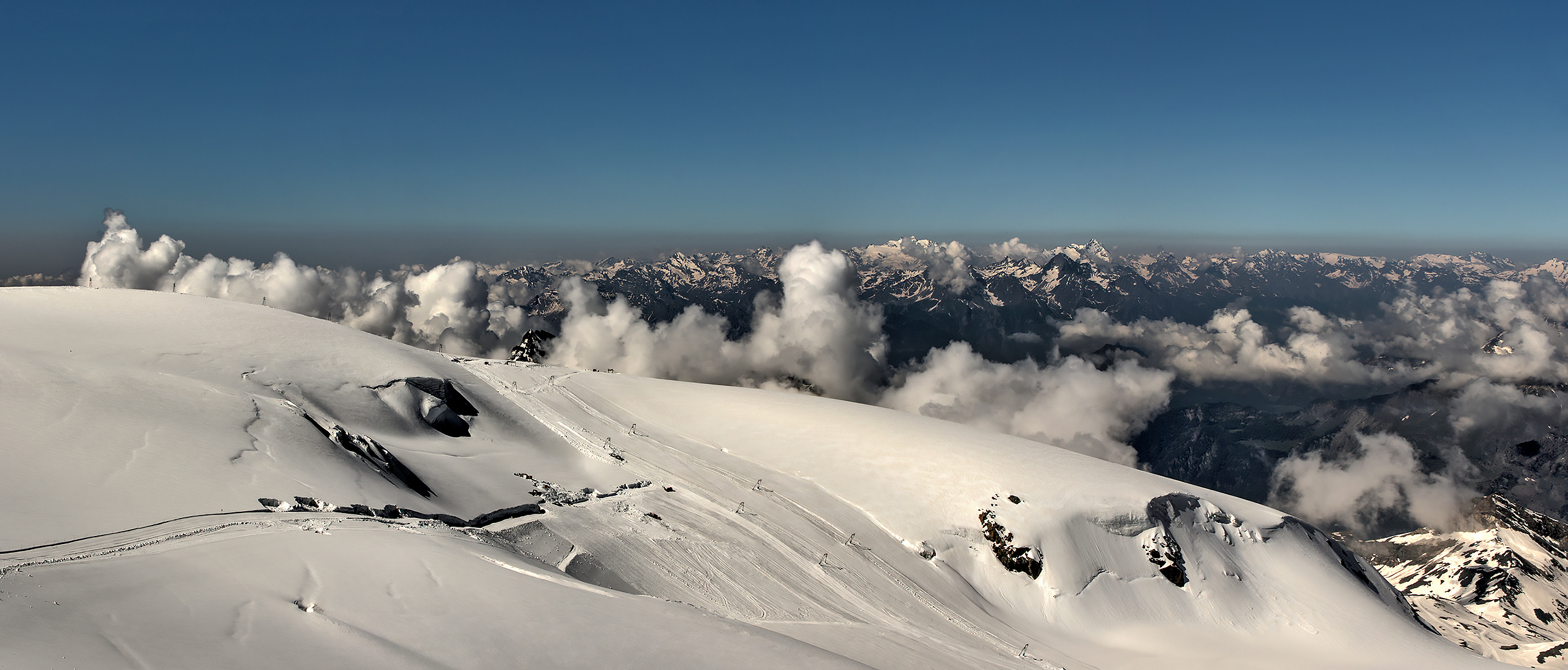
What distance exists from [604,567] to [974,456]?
39022 mm

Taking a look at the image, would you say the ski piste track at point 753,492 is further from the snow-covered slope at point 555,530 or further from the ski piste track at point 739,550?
the snow-covered slope at point 555,530

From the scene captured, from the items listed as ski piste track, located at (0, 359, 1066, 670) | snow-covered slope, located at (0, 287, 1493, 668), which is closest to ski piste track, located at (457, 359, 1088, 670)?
ski piste track, located at (0, 359, 1066, 670)

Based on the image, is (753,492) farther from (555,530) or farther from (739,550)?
(555,530)

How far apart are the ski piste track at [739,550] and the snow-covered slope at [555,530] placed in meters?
0.23

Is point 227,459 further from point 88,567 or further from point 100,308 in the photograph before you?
point 100,308

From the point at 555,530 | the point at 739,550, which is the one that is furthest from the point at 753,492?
the point at 555,530

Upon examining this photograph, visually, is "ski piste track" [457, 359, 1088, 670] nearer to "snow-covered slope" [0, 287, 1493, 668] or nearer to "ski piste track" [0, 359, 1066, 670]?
"ski piste track" [0, 359, 1066, 670]

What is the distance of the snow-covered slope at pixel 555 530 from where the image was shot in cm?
2030

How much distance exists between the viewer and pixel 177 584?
19.9 meters

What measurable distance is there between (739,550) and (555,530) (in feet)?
38.1

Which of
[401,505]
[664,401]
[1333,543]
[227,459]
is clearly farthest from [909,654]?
[1333,543]

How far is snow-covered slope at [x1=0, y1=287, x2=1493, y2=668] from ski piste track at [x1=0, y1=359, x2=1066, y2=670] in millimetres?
225

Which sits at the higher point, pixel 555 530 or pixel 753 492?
pixel 555 530

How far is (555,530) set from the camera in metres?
38.5
